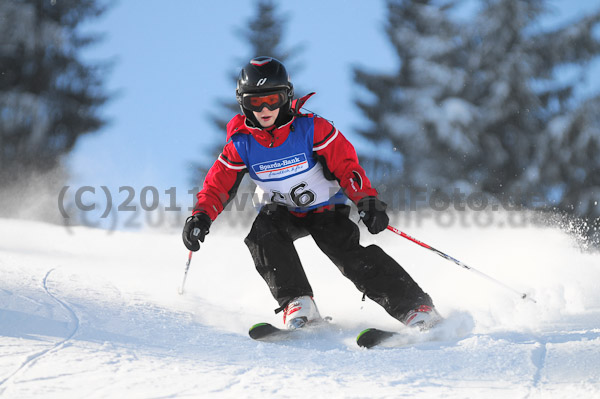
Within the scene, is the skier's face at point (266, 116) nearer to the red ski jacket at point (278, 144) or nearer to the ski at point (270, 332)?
the red ski jacket at point (278, 144)

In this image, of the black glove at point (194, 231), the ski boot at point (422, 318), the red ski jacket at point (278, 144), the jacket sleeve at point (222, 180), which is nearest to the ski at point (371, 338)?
the ski boot at point (422, 318)

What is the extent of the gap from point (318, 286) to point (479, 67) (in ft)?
42.3

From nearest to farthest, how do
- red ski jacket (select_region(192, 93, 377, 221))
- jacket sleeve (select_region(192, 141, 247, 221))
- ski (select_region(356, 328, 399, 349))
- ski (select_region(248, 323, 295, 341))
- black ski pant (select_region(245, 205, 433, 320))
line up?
ski (select_region(356, 328, 399, 349)) → ski (select_region(248, 323, 295, 341)) → black ski pant (select_region(245, 205, 433, 320)) → red ski jacket (select_region(192, 93, 377, 221)) → jacket sleeve (select_region(192, 141, 247, 221))

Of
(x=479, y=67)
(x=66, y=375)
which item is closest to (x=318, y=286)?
(x=66, y=375)

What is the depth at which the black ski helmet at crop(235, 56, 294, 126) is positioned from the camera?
3379 mm

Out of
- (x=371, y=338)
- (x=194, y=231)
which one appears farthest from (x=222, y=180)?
(x=371, y=338)

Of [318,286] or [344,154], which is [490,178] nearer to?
[318,286]

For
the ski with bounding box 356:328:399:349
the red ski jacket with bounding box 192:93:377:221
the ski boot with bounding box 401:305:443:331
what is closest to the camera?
the ski with bounding box 356:328:399:349

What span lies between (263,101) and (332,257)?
39.8 inches

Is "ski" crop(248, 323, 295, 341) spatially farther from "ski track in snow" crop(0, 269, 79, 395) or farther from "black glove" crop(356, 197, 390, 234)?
"ski track in snow" crop(0, 269, 79, 395)

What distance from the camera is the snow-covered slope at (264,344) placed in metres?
2.26

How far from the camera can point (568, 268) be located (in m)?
4.98

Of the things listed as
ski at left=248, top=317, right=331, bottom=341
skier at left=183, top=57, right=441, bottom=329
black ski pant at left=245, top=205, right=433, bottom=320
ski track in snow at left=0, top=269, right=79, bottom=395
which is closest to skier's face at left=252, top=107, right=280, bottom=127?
skier at left=183, top=57, right=441, bottom=329

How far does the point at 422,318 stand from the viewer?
314 centimetres
